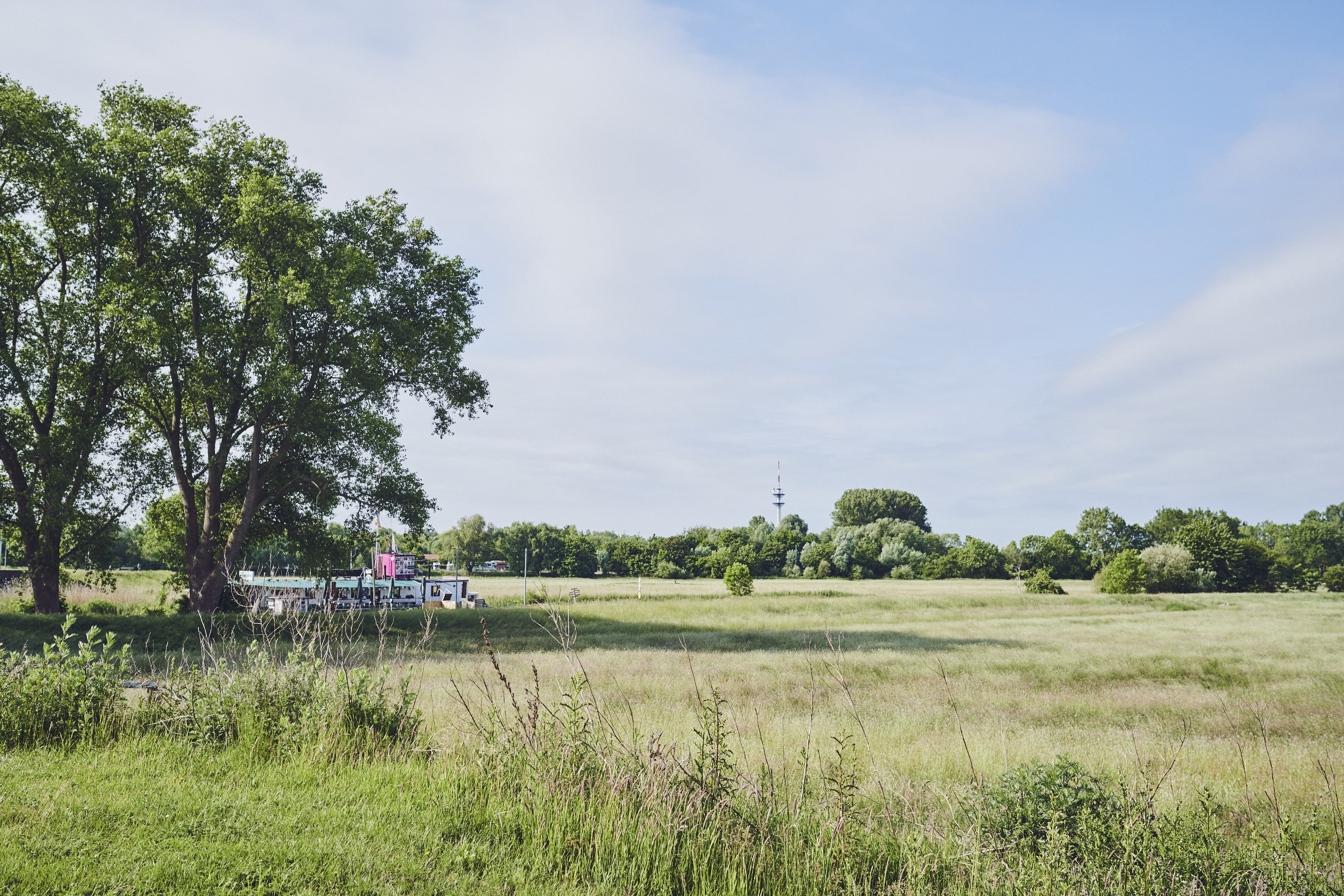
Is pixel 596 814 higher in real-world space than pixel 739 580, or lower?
higher

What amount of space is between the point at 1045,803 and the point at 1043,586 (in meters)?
61.0

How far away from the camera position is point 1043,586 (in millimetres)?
59719

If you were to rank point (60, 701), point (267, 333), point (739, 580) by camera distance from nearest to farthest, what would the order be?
point (60, 701) → point (267, 333) → point (739, 580)

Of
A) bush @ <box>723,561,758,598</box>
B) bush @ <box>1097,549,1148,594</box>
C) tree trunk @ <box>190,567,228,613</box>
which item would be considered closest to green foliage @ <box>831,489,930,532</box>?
bush @ <box>1097,549,1148,594</box>

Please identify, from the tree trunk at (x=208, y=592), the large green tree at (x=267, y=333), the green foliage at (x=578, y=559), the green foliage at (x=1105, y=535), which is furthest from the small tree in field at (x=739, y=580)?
the green foliage at (x=1105, y=535)

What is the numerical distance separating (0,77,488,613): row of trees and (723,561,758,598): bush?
97.4 feet

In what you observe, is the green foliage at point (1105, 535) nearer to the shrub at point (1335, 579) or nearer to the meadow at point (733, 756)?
the shrub at point (1335, 579)

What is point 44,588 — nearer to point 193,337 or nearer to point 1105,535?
point 193,337

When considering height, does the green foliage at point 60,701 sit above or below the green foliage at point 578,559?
above

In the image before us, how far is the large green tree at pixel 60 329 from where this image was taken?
22.6 metres

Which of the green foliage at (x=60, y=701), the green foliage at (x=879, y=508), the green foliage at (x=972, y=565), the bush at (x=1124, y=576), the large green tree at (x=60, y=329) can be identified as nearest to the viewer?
the green foliage at (x=60, y=701)

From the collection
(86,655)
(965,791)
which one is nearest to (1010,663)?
(965,791)

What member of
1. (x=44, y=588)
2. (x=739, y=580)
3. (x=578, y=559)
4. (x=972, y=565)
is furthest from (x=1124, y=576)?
(x=578, y=559)

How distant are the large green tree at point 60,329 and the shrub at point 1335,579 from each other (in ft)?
343
